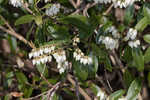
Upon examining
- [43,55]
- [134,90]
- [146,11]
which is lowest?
[134,90]

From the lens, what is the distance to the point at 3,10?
2.60 metres

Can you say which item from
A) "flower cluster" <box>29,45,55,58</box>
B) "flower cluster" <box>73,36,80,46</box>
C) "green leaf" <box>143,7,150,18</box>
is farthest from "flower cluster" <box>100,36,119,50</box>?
"flower cluster" <box>29,45,55,58</box>

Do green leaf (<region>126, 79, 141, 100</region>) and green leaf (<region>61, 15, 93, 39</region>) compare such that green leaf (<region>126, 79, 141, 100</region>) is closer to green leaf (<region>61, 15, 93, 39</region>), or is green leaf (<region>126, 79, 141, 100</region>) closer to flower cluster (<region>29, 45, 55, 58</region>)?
green leaf (<region>61, 15, 93, 39</region>)

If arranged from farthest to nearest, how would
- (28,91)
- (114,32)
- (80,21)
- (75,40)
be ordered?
(28,91) < (114,32) < (75,40) < (80,21)

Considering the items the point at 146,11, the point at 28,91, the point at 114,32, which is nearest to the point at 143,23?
the point at 146,11

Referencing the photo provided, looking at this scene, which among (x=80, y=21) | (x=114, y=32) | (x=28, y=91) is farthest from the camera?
(x=28, y=91)

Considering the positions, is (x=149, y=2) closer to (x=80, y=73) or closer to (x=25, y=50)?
(x=80, y=73)

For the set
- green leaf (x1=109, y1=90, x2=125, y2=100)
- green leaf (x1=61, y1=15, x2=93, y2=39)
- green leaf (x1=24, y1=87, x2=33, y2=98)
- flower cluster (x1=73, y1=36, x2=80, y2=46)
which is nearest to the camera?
green leaf (x1=61, y1=15, x2=93, y2=39)

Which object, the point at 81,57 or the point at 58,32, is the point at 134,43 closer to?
the point at 81,57

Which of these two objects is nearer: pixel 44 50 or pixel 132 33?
pixel 44 50

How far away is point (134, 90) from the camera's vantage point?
6.57 feet

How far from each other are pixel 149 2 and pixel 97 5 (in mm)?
523

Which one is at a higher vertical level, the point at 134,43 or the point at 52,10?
the point at 52,10

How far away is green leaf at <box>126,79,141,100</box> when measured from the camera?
1987 millimetres
